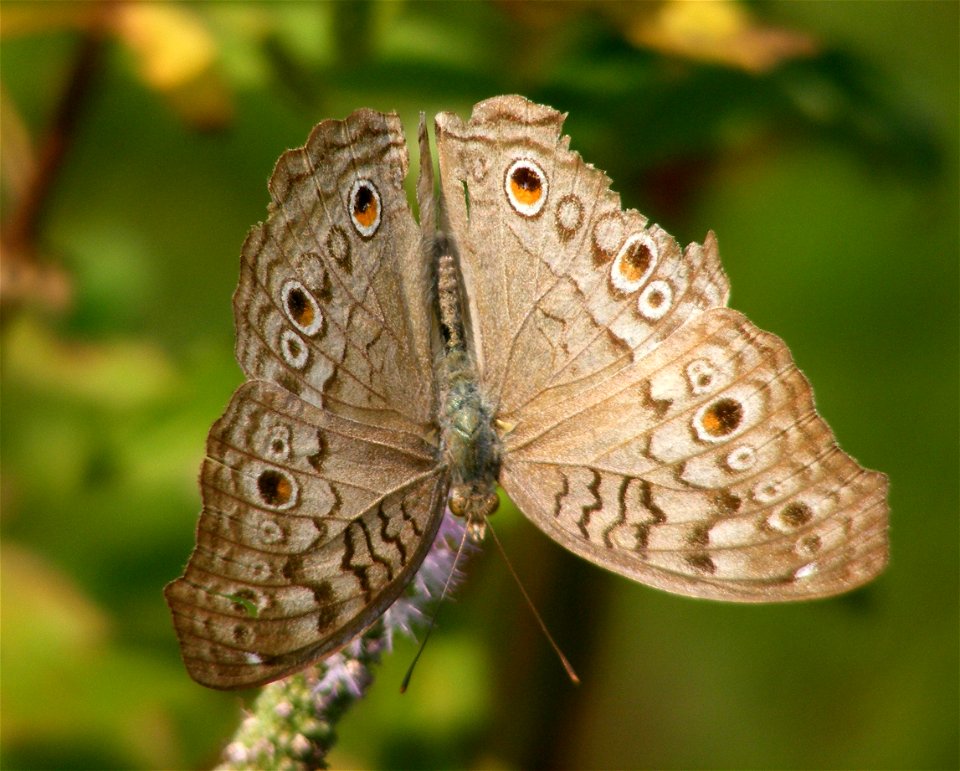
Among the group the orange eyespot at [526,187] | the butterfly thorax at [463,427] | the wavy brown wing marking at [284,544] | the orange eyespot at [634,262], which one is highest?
the orange eyespot at [526,187]

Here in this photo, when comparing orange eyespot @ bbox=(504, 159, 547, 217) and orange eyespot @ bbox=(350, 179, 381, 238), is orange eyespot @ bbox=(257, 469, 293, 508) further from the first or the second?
orange eyespot @ bbox=(504, 159, 547, 217)

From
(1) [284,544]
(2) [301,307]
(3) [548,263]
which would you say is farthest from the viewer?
(3) [548,263]

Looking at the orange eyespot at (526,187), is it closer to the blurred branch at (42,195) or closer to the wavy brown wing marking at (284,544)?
the wavy brown wing marking at (284,544)

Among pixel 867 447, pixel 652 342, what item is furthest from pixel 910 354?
pixel 652 342

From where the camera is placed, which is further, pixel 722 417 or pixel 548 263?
pixel 548 263

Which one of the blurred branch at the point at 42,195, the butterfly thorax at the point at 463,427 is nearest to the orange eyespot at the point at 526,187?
the butterfly thorax at the point at 463,427

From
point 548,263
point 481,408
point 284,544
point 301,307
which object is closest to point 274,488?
point 284,544

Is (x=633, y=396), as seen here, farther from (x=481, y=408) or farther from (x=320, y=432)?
(x=320, y=432)
